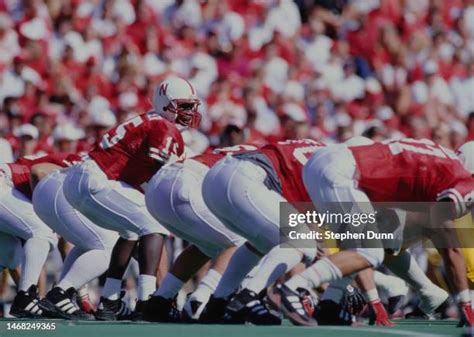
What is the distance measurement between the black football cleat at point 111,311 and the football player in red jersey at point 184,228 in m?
0.56

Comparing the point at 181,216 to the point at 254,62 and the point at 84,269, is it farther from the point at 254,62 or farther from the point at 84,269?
the point at 254,62

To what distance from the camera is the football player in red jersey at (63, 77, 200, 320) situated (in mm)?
10297

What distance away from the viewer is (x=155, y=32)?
17.7 m

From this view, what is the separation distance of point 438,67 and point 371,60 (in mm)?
893

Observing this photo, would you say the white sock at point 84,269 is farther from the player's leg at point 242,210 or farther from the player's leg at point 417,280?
the player's leg at point 417,280

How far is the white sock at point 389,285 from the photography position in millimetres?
11234

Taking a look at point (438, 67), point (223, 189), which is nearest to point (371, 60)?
point (438, 67)

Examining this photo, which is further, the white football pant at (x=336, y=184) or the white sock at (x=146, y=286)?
the white sock at (x=146, y=286)

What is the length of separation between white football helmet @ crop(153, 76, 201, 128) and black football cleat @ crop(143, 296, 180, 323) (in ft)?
5.25

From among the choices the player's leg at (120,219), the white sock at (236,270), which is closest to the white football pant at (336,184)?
the white sock at (236,270)

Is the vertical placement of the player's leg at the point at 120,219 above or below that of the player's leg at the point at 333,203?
below

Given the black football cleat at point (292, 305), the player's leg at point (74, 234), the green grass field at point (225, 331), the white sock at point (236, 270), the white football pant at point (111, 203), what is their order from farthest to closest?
the player's leg at point (74, 234), the white football pant at point (111, 203), the white sock at point (236, 270), the black football cleat at point (292, 305), the green grass field at point (225, 331)

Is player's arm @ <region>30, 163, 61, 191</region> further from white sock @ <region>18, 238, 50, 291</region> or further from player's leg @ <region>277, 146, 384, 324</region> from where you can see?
player's leg @ <region>277, 146, 384, 324</region>

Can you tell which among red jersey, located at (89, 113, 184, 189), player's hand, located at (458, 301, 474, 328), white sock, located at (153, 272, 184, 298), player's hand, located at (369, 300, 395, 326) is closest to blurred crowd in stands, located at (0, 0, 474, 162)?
red jersey, located at (89, 113, 184, 189)
